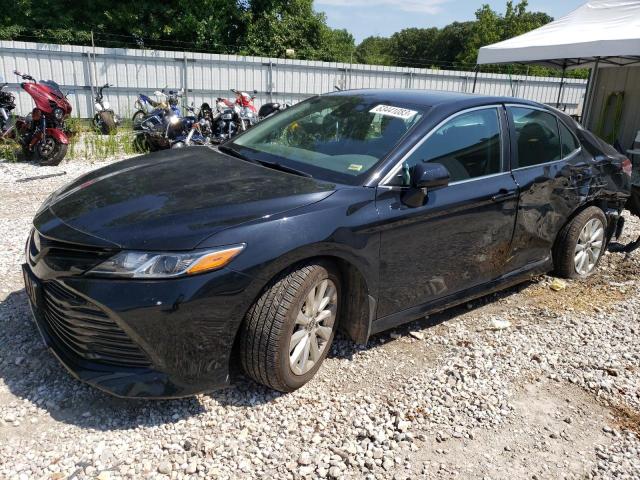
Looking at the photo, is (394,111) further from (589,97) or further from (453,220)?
(589,97)

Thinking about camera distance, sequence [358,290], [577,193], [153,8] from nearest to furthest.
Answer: [358,290]
[577,193]
[153,8]

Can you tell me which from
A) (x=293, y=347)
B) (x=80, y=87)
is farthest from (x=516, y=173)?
(x=80, y=87)

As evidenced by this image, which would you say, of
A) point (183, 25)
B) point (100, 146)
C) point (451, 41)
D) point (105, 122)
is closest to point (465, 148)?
point (100, 146)

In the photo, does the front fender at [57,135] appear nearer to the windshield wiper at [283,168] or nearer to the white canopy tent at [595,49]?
the windshield wiper at [283,168]

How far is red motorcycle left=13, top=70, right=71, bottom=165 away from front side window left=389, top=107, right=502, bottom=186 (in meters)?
7.02

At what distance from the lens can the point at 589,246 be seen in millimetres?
4594

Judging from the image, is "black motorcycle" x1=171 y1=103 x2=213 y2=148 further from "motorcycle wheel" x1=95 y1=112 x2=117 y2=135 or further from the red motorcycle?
"motorcycle wheel" x1=95 y1=112 x2=117 y2=135

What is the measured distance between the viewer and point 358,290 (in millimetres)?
2926

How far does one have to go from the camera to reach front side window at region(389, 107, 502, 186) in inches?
124

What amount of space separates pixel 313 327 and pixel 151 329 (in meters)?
Result: 0.88

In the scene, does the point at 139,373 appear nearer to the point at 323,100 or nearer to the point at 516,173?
the point at 323,100

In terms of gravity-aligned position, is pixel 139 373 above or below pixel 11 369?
above

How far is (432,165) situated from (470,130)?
2.18 ft

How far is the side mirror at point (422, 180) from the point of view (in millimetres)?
2920
